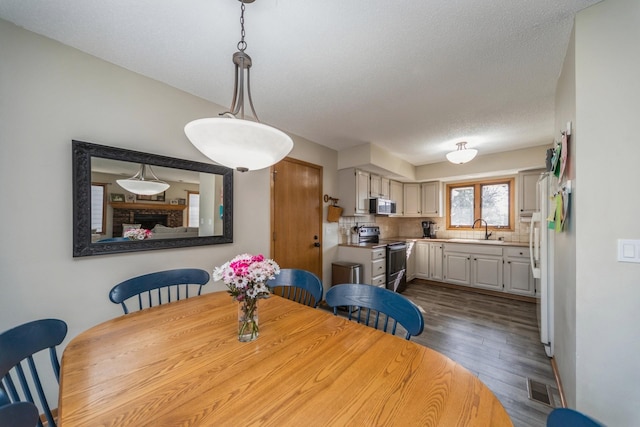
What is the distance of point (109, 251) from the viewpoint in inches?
66.1

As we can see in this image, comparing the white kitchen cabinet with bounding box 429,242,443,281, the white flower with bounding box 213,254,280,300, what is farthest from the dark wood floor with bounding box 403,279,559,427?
the white flower with bounding box 213,254,280,300

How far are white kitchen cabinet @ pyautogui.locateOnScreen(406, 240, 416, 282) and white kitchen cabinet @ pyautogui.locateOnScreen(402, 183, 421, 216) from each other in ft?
2.15

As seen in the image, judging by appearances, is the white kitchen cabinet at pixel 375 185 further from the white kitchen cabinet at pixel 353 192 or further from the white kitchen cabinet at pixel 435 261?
the white kitchen cabinet at pixel 435 261

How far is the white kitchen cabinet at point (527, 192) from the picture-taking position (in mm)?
3678

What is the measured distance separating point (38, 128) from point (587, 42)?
319 centimetres

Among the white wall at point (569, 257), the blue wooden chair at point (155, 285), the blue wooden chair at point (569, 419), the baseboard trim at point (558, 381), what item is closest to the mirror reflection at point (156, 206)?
the blue wooden chair at point (155, 285)

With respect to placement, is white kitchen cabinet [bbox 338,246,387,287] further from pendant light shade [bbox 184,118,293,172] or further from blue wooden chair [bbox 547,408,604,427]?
blue wooden chair [bbox 547,408,604,427]

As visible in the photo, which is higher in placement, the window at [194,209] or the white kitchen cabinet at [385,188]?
the white kitchen cabinet at [385,188]

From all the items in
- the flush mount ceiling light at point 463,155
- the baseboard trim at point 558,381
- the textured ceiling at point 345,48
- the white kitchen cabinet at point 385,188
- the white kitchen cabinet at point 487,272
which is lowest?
the baseboard trim at point 558,381

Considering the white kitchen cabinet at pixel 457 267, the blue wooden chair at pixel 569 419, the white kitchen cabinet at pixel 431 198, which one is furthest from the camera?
the white kitchen cabinet at pixel 431 198

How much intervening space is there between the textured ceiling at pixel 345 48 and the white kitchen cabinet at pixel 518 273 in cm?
209

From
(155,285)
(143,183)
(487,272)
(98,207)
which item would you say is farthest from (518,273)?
(98,207)

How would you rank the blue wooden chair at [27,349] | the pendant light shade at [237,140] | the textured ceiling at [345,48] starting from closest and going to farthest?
the blue wooden chair at [27,349] → the pendant light shade at [237,140] → the textured ceiling at [345,48]

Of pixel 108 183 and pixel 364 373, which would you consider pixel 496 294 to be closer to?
pixel 364 373
